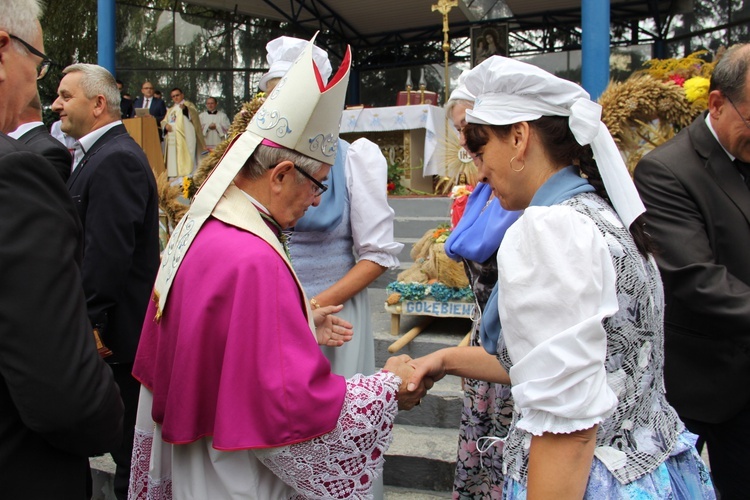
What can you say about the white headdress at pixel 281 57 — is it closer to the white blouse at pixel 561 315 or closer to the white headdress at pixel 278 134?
the white headdress at pixel 278 134

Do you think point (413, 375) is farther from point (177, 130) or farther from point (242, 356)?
point (177, 130)

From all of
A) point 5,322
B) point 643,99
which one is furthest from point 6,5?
point 643,99

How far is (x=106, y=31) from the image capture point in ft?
31.7

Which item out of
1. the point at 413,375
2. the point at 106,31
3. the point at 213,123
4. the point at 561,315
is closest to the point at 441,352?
the point at 413,375

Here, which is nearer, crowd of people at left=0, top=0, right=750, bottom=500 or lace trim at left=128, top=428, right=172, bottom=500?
crowd of people at left=0, top=0, right=750, bottom=500

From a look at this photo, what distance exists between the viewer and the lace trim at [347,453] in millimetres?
1410

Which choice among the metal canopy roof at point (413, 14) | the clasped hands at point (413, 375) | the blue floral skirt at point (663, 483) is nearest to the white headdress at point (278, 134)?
the clasped hands at point (413, 375)

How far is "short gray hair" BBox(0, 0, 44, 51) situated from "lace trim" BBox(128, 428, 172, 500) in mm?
1007

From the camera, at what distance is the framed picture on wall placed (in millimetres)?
12905

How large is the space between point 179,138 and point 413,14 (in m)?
6.27

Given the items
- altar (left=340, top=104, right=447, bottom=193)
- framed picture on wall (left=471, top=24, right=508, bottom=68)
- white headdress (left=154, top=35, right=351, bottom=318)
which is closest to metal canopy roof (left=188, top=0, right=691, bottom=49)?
framed picture on wall (left=471, top=24, right=508, bottom=68)

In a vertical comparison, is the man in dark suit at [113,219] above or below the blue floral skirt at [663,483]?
above

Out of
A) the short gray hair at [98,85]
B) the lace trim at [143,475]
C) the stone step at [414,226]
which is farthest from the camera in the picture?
the stone step at [414,226]

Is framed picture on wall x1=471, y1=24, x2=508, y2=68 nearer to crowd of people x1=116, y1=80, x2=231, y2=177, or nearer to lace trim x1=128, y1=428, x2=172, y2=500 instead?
crowd of people x1=116, y1=80, x2=231, y2=177
